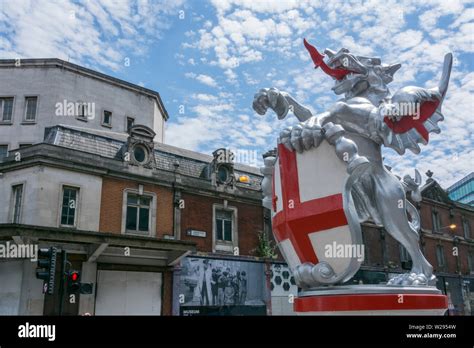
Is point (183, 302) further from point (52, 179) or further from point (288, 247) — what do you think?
point (288, 247)

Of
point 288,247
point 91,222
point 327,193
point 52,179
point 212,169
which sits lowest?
point 288,247

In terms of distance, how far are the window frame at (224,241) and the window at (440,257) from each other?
16.1m

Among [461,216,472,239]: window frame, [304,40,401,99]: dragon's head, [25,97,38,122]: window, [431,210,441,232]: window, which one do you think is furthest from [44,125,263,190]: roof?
[461,216,472,239]: window frame

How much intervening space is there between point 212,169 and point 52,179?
7.24 meters

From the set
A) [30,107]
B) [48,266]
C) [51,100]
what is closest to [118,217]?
[48,266]

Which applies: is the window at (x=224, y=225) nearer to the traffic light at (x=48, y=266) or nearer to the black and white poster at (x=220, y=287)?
the black and white poster at (x=220, y=287)

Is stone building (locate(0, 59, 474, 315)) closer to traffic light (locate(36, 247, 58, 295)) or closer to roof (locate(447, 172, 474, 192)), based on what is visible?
traffic light (locate(36, 247, 58, 295))

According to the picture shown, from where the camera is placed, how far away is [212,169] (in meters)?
20.9

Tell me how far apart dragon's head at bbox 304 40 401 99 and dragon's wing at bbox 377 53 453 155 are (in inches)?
33.0

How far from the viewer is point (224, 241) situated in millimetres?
20172

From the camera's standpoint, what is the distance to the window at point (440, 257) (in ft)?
97.1

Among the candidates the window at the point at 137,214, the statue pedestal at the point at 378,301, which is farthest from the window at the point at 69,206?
the statue pedestal at the point at 378,301

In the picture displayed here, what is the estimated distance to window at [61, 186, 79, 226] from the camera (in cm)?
1609
